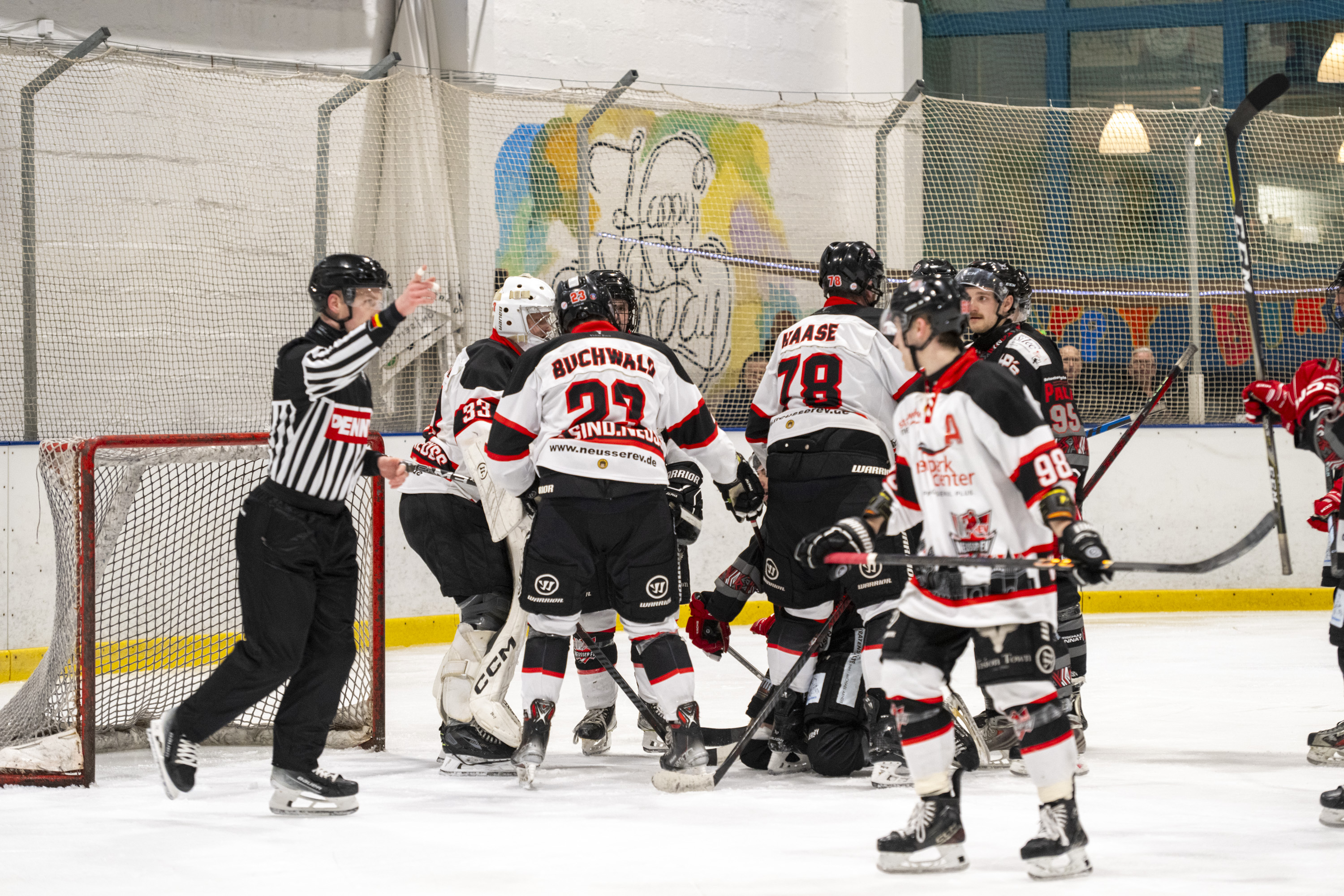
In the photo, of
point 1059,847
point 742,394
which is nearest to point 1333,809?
point 1059,847

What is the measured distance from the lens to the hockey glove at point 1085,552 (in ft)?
9.38

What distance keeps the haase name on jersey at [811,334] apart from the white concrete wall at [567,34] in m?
4.59

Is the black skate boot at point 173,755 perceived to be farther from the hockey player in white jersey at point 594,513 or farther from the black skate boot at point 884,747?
the black skate boot at point 884,747

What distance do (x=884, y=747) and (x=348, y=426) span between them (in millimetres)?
1740

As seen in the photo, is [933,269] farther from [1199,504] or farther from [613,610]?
[1199,504]

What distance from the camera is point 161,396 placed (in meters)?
7.00

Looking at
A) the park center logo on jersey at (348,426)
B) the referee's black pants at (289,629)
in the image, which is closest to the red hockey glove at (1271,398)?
the park center logo on jersey at (348,426)

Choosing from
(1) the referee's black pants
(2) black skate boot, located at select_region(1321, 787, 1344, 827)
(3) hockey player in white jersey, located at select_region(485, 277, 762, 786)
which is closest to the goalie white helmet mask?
(3) hockey player in white jersey, located at select_region(485, 277, 762, 786)

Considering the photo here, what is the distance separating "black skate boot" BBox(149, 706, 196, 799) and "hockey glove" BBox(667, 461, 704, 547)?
→ 1.53 metres

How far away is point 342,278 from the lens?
3760 mm

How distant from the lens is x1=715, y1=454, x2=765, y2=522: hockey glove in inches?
172

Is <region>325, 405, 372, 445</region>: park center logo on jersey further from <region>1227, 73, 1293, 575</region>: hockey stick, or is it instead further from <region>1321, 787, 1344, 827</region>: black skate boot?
<region>1321, 787, 1344, 827</region>: black skate boot

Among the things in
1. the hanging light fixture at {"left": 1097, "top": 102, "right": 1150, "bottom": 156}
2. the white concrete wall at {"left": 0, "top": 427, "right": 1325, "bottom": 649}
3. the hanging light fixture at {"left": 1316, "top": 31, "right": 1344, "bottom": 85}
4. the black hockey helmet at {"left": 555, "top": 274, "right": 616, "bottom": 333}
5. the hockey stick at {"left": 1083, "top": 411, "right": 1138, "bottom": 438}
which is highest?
the hanging light fixture at {"left": 1316, "top": 31, "right": 1344, "bottom": 85}

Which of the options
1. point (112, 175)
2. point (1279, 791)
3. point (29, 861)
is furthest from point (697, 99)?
point (29, 861)
